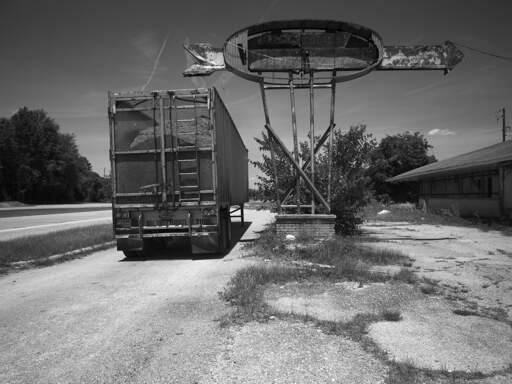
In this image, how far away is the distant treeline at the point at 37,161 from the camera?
54469mm

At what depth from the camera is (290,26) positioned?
11047mm

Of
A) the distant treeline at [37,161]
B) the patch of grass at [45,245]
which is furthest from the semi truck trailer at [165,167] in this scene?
the distant treeline at [37,161]

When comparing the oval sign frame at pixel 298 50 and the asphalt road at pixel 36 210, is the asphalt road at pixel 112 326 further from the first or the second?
the asphalt road at pixel 36 210

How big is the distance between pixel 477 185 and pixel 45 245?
74.8ft

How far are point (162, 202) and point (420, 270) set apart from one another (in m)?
6.01

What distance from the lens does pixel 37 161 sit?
59.1m

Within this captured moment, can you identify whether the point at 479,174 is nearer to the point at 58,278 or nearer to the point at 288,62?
the point at 288,62

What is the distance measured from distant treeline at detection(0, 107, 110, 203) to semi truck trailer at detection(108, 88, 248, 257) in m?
52.0

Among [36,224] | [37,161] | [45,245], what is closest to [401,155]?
[36,224]

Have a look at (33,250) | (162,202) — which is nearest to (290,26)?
(162,202)

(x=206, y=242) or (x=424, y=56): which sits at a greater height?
(x=424, y=56)

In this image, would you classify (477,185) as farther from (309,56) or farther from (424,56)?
(309,56)

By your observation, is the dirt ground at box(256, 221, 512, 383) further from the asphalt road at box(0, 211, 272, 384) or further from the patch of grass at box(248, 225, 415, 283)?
the asphalt road at box(0, 211, 272, 384)

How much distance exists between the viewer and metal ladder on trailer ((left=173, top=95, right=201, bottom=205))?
9.52m
